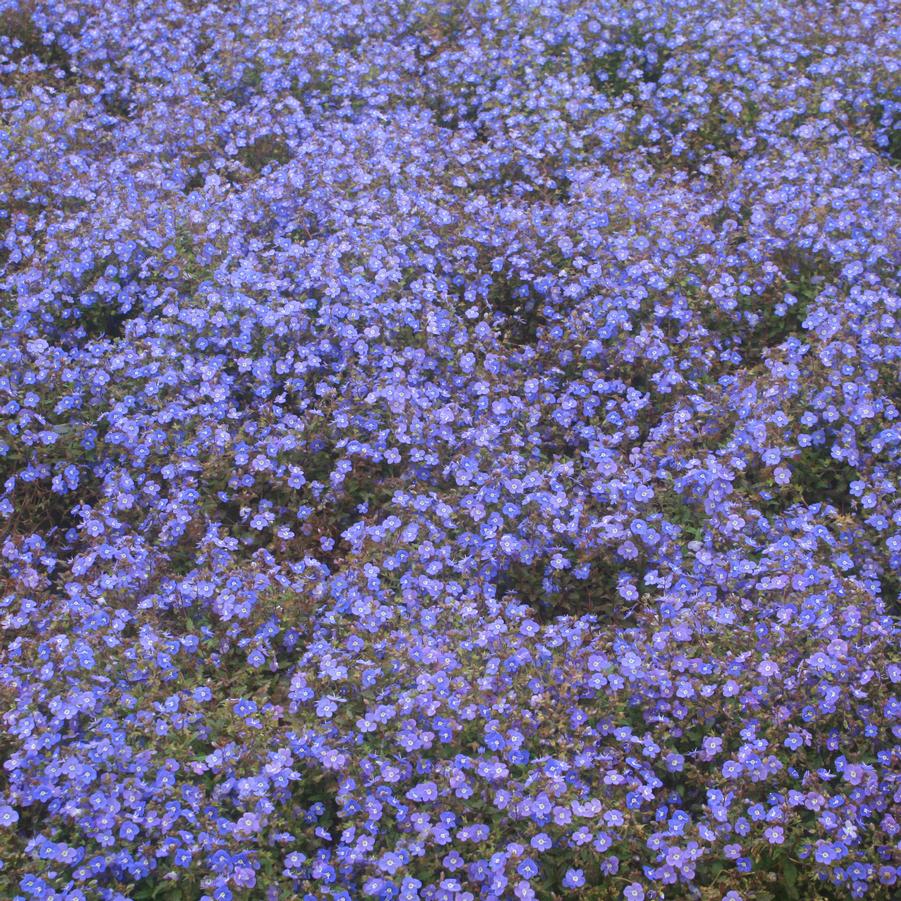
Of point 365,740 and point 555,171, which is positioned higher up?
point 555,171

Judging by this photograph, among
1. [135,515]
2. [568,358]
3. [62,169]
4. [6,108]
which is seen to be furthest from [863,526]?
[6,108]

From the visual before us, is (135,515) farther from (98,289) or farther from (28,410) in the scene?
(98,289)

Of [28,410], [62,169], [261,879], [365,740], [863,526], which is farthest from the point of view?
[62,169]

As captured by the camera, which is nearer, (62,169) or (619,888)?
(619,888)

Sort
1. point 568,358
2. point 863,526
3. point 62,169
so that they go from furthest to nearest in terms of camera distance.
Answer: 1. point 62,169
2. point 568,358
3. point 863,526

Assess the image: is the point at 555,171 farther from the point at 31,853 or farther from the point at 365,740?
the point at 31,853

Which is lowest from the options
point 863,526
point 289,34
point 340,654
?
point 340,654
